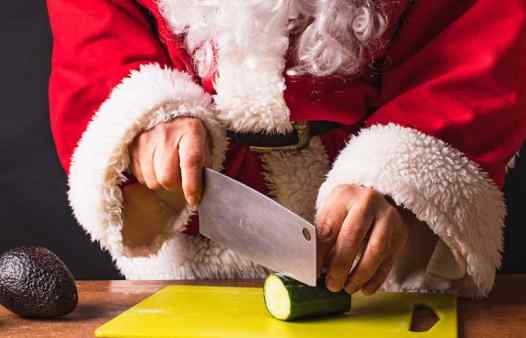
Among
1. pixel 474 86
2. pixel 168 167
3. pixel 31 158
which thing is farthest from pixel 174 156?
pixel 31 158

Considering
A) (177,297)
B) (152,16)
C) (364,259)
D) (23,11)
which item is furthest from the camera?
(23,11)

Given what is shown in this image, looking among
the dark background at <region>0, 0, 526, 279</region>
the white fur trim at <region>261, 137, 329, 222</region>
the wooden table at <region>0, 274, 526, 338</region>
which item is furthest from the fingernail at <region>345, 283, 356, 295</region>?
the dark background at <region>0, 0, 526, 279</region>

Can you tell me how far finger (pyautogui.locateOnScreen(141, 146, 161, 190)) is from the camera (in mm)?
1017

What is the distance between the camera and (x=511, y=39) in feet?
3.37

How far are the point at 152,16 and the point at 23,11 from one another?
0.65 metres

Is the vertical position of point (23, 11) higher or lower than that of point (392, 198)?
higher

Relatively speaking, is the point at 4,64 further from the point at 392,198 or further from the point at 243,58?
the point at 392,198

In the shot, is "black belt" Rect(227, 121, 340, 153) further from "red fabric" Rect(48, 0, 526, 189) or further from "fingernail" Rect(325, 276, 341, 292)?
"fingernail" Rect(325, 276, 341, 292)

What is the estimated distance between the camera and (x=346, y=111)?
1081mm

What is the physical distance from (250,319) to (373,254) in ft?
0.45

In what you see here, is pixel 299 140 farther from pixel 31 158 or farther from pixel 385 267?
pixel 31 158

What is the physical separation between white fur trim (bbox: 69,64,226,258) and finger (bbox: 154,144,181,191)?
52mm

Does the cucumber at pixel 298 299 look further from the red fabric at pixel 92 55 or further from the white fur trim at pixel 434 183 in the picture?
the red fabric at pixel 92 55

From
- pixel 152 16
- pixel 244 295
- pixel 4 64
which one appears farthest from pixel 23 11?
pixel 244 295
